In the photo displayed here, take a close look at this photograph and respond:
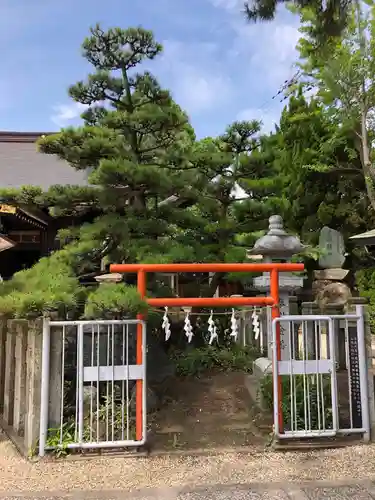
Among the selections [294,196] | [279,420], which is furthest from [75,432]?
[294,196]

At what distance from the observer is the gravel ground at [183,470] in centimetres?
338

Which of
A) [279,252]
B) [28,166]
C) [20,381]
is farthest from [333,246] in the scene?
[20,381]

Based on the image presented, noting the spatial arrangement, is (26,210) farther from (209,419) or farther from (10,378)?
(209,419)

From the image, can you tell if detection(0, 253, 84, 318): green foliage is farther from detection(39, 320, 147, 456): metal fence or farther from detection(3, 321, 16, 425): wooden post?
detection(3, 321, 16, 425): wooden post

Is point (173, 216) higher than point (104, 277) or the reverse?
higher

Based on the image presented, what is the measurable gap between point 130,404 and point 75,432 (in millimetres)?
811

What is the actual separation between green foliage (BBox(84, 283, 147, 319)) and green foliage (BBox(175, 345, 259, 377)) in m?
2.68

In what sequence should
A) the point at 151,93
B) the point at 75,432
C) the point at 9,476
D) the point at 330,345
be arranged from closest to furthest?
1. the point at 9,476
2. the point at 75,432
3. the point at 330,345
4. the point at 151,93

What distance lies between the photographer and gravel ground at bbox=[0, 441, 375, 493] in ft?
11.1

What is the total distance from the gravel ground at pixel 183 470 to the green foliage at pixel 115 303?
4.54 feet

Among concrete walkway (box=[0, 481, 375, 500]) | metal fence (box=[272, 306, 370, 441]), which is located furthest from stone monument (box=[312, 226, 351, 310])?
concrete walkway (box=[0, 481, 375, 500])

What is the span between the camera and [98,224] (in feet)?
18.5

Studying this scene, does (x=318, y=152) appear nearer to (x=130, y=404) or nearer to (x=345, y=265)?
(x=345, y=265)

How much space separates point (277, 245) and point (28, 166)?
10.8m
